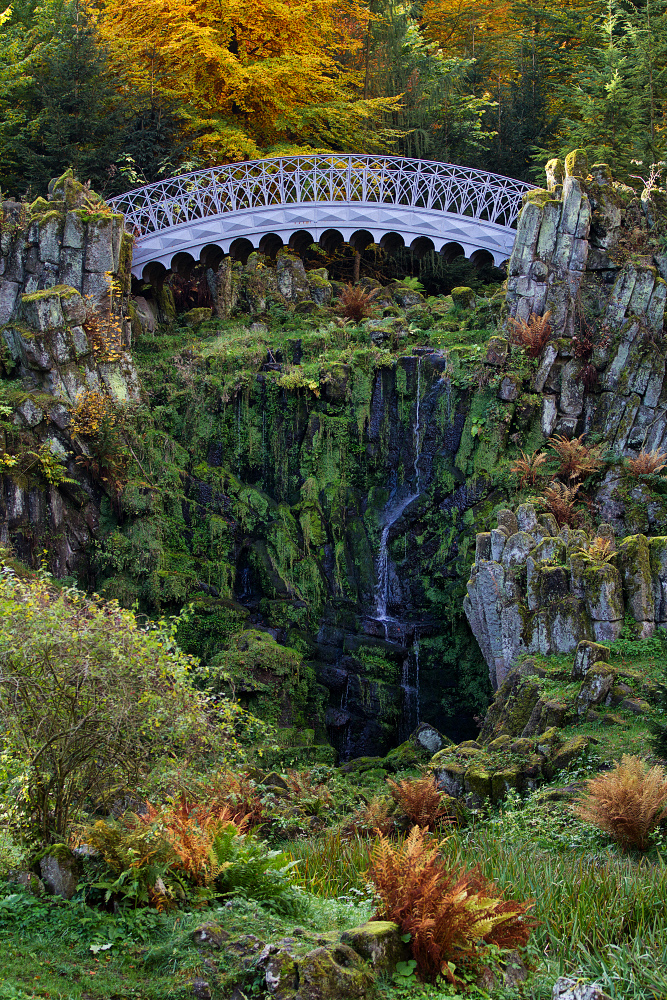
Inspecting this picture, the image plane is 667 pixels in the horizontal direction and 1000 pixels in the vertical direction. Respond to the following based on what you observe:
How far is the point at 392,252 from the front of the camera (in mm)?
30312

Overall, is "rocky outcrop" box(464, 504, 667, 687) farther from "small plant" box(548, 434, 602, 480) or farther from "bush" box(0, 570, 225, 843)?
"bush" box(0, 570, 225, 843)

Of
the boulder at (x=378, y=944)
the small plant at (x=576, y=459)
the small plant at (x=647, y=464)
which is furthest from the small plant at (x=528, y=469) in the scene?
the boulder at (x=378, y=944)

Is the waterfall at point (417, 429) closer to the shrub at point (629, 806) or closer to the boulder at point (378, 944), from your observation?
the shrub at point (629, 806)

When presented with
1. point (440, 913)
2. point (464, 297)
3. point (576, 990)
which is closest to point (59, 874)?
Answer: point (440, 913)

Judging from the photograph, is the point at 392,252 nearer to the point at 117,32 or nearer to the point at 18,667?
the point at 117,32

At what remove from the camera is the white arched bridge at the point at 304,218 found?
25281mm

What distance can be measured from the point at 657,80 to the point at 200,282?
13932mm

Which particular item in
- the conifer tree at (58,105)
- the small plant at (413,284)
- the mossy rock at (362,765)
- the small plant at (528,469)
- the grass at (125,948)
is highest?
the conifer tree at (58,105)

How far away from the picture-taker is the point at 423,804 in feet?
40.1

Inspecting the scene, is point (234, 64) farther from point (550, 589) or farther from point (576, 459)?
point (550, 589)

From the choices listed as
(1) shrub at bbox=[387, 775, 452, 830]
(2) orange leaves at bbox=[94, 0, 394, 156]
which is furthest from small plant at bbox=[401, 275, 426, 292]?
(1) shrub at bbox=[387, 775, 452, 830]

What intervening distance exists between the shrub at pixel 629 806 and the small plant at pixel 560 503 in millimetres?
9147

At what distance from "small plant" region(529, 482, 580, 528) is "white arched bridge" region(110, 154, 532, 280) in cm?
870

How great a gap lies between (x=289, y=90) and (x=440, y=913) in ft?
86.9
